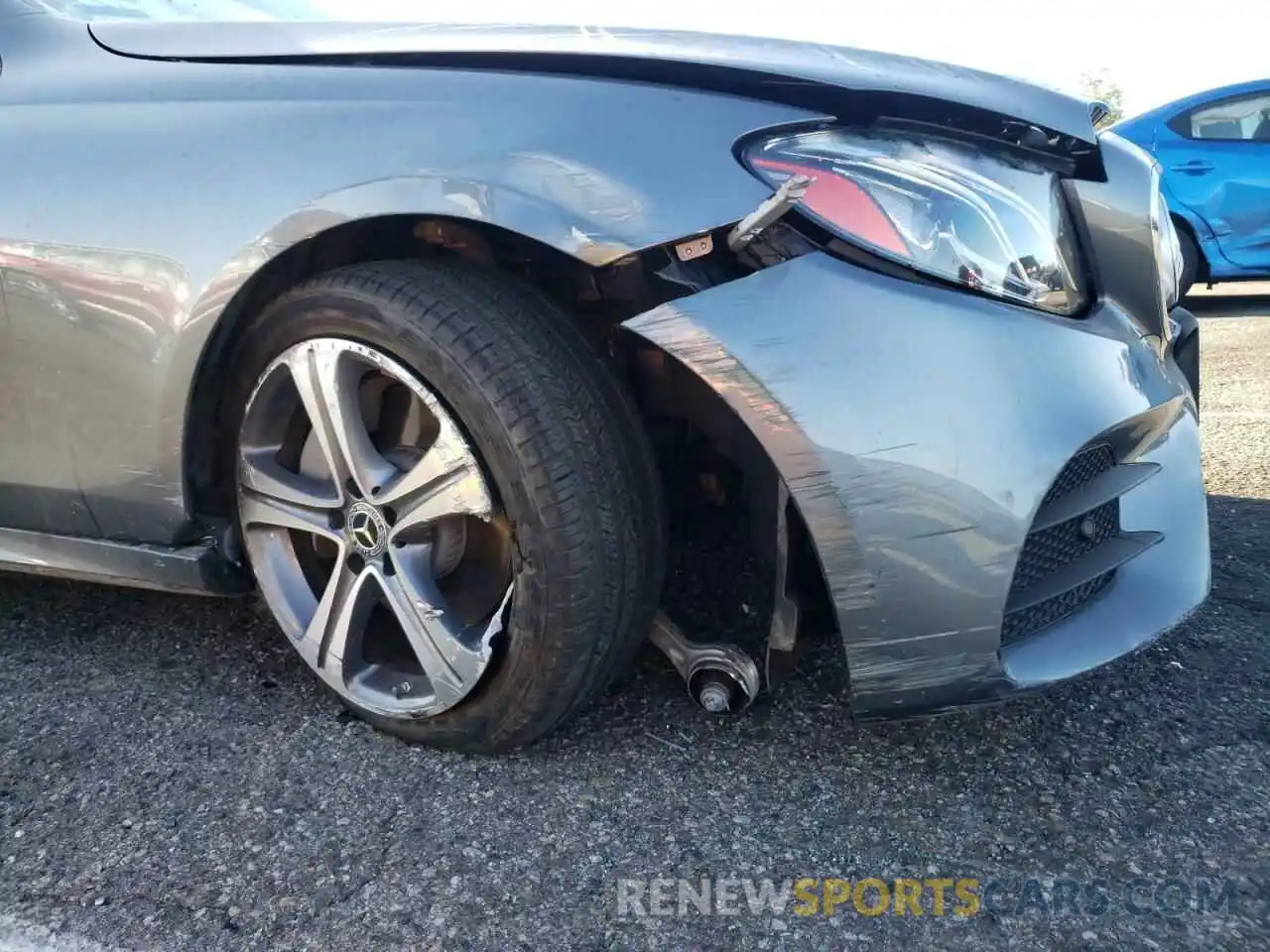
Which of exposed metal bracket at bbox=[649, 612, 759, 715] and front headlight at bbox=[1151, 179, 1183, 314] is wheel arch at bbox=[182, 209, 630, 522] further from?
front headlight at bbox=[1151, 179, 1183, 314]

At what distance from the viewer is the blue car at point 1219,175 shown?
6.89 meters

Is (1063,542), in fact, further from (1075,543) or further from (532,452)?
(532,452)

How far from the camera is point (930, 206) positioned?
1.50 meters

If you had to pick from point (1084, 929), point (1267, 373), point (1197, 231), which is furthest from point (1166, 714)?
point (1197, 231)

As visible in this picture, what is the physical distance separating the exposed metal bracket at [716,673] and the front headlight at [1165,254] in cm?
92

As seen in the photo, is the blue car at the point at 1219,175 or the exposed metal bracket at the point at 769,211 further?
the blue car at the point at 1219,175

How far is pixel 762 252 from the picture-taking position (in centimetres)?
146

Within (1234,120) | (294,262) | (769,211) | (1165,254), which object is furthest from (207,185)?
(1234,120)

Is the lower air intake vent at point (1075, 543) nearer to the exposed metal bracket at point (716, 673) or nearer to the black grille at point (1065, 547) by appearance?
the black grille at point (1065, 547)

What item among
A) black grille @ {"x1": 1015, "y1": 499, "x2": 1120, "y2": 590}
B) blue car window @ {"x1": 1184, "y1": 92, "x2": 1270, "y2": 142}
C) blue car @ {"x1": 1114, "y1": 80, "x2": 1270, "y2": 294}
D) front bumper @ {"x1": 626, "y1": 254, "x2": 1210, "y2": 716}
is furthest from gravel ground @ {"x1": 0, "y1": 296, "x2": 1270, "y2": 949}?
blue car window @ {"x1": 1184, "y1": 92, "x2": 1270, "y2": 142}

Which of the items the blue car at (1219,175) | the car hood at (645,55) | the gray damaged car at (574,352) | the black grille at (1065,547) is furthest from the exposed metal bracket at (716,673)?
the blue car at (1219,175)

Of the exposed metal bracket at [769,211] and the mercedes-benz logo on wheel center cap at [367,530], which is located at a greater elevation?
the exposed metal bracket at [769,211]

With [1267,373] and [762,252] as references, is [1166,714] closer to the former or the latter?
[762,252]

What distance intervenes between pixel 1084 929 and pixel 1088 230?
106 centimetres
